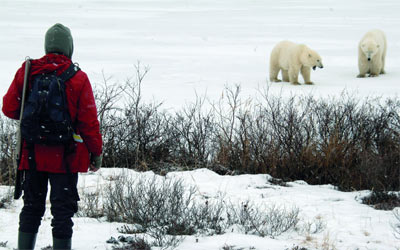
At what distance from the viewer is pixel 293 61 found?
11852mm

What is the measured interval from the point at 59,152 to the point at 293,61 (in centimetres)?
943

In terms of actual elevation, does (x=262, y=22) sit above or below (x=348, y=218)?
above

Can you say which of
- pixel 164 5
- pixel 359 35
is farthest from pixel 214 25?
pixel 164 5

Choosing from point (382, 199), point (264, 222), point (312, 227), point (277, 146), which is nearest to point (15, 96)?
point (264, 222)

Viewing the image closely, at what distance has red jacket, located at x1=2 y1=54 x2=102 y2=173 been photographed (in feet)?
9.73

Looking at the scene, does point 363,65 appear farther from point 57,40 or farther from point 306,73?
point 57,40

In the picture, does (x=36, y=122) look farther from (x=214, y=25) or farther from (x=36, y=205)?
(x=214, y=25)

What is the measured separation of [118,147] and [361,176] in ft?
9.43

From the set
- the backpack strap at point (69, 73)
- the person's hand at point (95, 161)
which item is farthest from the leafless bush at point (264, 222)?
the backpack strap at point (69, 73)

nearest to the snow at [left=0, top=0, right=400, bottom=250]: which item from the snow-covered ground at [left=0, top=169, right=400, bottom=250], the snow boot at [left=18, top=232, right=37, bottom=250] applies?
the snow-covered ground at [left=0, top=169, right=400, bottom=250]

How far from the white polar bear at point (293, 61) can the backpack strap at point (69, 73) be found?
29.9 feet

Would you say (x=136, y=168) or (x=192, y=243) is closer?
(x=192, y=243)

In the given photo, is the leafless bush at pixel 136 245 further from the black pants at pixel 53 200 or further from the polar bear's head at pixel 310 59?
the polar bear's head at pixel 310 59

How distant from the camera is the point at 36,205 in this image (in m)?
3.11
